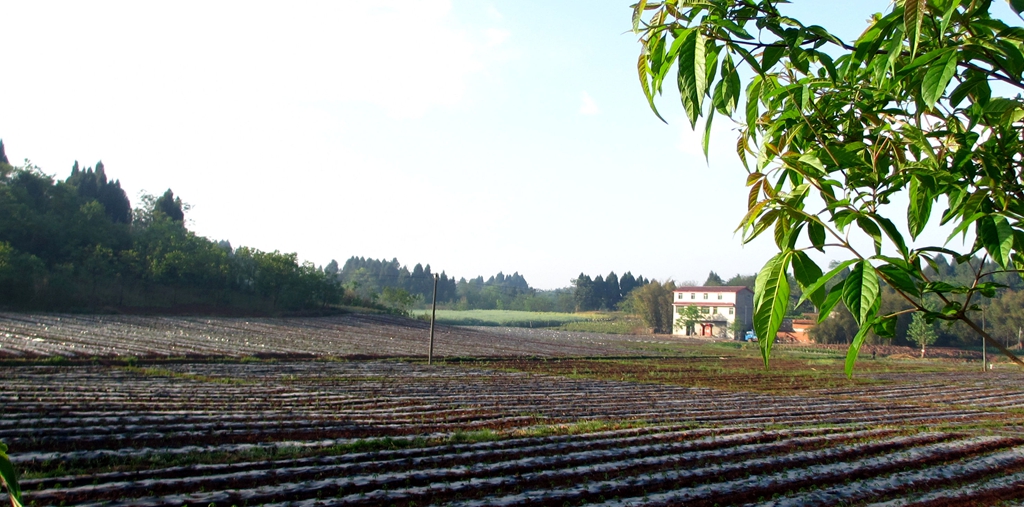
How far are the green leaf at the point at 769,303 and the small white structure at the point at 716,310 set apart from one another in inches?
2590

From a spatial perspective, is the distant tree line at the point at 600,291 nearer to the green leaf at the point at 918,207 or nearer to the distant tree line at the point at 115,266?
the distant tree line at the point at 115,266

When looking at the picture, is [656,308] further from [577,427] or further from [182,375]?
[577,427]

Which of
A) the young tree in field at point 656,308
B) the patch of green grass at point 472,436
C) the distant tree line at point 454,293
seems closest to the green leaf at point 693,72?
the patch of green grass at point 472,436

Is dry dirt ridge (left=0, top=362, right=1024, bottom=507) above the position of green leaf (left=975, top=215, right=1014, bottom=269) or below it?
below

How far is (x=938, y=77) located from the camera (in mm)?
1133

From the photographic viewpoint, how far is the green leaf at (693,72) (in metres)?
1.10

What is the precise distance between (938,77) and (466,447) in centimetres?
909

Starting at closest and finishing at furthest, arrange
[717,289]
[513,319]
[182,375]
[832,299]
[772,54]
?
1. [832,299]
2. [772,54]
3. [182,375]
4. [717,289]
5. [513,319]

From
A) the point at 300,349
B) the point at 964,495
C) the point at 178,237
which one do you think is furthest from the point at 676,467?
the point at 178,237

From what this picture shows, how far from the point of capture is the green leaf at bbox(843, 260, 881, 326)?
0.94 m

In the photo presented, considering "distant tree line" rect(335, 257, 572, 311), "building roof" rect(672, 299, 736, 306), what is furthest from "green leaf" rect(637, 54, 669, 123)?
"distant tree line" rect(335, 257, 572, 311)

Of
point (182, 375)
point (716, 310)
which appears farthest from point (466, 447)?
point (716, 310)

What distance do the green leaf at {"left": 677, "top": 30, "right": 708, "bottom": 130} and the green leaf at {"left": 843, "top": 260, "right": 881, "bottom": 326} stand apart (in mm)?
369

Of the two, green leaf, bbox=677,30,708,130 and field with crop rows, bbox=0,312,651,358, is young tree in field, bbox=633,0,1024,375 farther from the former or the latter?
field with crop rows, bbox=0,312,651,358
